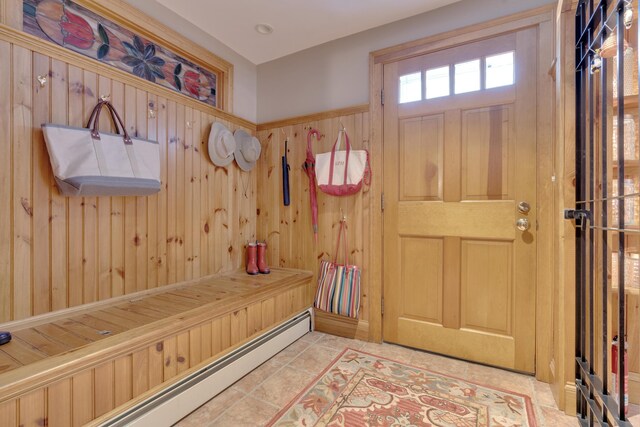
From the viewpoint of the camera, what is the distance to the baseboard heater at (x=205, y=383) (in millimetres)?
1291

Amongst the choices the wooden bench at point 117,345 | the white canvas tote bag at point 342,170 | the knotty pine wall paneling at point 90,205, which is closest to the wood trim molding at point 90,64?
the knotty pine wall paneling at point 90,205

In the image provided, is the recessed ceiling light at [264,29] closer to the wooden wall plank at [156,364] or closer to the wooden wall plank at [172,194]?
the wooden wall plank at [172,194]

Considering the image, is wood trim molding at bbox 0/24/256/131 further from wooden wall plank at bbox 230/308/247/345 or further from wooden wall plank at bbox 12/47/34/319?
wooden wall plank at bbox 230/308/247/345

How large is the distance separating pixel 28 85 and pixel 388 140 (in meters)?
2.04

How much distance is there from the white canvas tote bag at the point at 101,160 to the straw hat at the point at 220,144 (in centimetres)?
49

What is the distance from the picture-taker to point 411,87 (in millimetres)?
2129

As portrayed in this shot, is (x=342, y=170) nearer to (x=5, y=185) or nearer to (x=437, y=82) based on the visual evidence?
(x=437, y=82)

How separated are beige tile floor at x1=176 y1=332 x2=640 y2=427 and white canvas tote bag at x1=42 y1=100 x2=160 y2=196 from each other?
4.01 feet

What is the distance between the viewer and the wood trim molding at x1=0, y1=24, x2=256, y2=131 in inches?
53.2

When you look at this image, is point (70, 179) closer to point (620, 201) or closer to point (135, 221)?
point (135, 221)

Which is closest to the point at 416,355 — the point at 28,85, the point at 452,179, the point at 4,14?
the point at 452,179

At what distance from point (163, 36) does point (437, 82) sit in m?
1.89

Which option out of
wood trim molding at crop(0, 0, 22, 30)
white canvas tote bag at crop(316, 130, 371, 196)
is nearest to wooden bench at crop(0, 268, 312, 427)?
white canvas tote bag at crop(316, 130, 371, 196)

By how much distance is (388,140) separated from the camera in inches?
86.0
